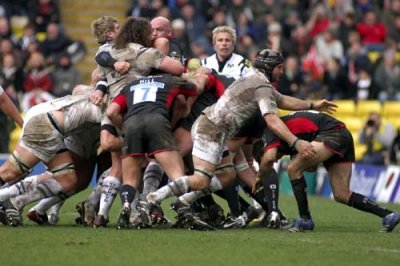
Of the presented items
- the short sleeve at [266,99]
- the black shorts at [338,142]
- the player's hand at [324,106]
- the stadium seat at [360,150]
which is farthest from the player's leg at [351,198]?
the stadium seat at [360,150]

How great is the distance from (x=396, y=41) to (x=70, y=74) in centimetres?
675

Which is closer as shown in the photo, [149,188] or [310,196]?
[149,188]

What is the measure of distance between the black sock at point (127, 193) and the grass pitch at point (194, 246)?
1.05ft

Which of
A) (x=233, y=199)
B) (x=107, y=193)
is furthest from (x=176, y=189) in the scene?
(x=233, y=199)

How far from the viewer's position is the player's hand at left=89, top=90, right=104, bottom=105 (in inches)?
532

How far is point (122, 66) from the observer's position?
13.4 meters

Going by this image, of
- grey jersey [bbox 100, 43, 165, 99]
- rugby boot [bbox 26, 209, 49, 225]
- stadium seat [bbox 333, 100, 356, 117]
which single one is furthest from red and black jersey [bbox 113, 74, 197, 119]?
stadium seat [bbox 333, 100, 356, 117]

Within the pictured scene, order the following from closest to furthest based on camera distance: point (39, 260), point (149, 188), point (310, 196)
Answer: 1. point (39, 260)
2. point (149, 188)
3. point (310, 196)

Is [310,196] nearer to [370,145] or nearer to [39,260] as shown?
[370,145]

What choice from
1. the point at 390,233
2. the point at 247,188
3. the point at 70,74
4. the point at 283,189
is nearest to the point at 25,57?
the point at 70,74

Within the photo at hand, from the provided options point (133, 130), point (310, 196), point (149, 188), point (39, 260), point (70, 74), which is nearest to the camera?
point (39, 260)

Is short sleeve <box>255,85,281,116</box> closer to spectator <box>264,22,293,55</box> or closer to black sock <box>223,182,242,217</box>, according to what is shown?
black sock <box>223,182,242,217</box>

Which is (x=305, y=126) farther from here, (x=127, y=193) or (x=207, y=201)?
(x=127, y=193)

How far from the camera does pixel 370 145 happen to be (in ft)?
71.4
